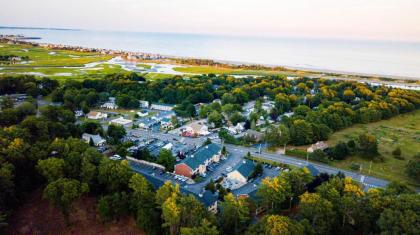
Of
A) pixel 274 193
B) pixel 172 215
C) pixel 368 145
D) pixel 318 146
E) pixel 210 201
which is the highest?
pixel 368 145

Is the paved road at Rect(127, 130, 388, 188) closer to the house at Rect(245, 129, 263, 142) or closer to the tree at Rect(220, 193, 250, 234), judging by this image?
the house at Rect(245, 129, 263, 142)

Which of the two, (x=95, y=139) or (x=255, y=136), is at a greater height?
(x=255, y=136)

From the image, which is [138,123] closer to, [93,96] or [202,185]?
[93,96]

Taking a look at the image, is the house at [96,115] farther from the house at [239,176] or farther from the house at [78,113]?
the house at [239,176]

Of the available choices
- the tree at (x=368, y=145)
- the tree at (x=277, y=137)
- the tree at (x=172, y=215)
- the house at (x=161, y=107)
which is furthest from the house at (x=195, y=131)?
the tree at (x=172, y=215)

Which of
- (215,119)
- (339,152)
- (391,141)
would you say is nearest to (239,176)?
(339,152)

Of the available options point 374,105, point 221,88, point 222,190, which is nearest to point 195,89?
point 221,88

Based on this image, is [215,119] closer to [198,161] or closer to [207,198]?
[198,161]
